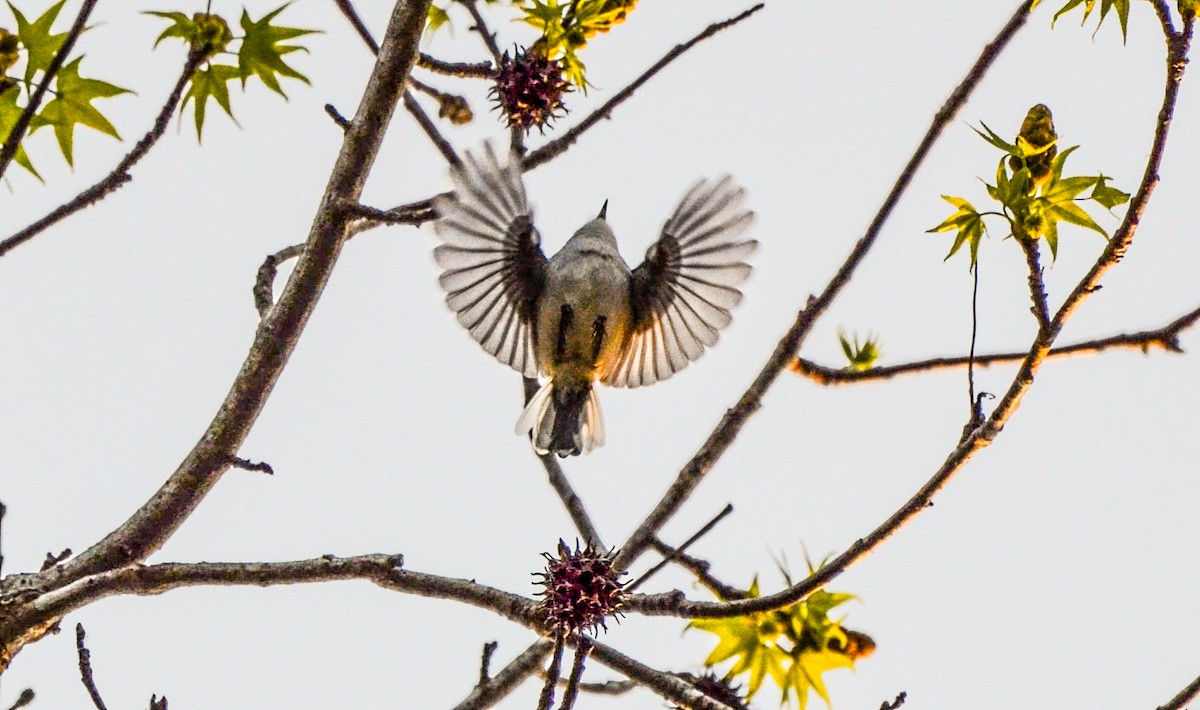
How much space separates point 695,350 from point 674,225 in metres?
0.60

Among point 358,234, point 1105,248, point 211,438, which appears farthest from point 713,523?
point 358,234

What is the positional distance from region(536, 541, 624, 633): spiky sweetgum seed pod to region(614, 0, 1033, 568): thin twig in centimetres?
61

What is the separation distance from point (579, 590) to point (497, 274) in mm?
3172

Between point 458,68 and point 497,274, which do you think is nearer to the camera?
point 458,68

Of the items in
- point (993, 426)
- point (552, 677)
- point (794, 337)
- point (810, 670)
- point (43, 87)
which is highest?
point (794, 337)

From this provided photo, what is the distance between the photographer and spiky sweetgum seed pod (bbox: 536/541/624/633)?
2.76 meters

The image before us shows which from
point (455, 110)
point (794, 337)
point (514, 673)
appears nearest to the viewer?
point (514, 673)

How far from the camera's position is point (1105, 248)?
265cm

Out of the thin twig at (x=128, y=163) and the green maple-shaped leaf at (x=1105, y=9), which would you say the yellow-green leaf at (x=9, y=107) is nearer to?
the thin twig at (x=128, y=163)

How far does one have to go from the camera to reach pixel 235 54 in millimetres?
3686

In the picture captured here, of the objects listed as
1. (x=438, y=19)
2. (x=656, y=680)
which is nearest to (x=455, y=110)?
(x=438, y=19)

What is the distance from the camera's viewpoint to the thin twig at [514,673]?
3252 millimetres

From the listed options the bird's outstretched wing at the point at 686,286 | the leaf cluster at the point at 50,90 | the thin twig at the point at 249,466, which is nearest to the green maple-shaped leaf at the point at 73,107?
the leaf cluster at the point at 50,90

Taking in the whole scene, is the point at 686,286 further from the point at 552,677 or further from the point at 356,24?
the point at 552,677
